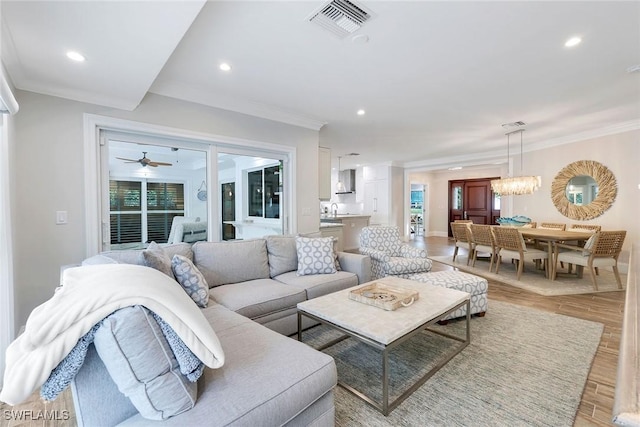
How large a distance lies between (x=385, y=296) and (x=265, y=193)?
273cm

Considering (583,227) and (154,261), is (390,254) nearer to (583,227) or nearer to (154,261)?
(154,261)

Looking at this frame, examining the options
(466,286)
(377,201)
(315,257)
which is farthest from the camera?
(377,201)

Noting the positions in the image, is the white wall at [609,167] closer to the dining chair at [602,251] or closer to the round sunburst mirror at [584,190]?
the round sunburst mirror at [584,190]

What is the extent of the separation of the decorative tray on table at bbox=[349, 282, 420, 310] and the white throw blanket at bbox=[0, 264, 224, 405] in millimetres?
1275

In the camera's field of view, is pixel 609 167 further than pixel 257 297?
A: Yes

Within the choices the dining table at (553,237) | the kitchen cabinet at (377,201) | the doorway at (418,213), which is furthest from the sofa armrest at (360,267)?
the doorway at (418,213)

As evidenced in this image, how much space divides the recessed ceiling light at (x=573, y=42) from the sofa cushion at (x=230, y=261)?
3.28 meters

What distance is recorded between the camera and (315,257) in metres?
3.16

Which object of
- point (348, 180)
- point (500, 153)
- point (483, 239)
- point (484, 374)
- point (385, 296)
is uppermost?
point (500, 153)

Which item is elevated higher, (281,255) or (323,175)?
(323,175)

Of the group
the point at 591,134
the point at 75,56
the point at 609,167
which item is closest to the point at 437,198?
the point at 591,134

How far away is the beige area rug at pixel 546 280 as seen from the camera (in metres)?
4.01

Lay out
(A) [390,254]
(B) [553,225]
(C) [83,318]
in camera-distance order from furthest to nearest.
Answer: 1. (B) [553,225]
2. (A) [390,254]
3. (C) [83,318]

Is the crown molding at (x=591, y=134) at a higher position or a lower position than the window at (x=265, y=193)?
higher
